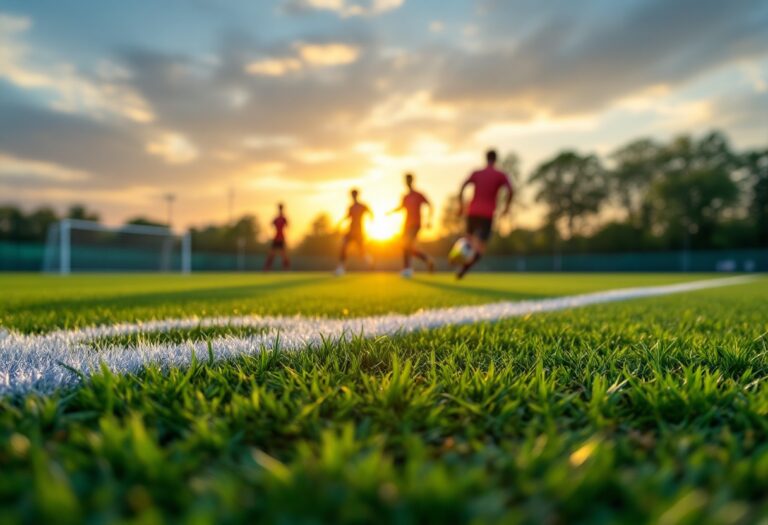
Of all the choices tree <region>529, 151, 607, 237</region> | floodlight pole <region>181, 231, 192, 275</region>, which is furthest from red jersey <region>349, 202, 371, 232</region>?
tree <region>529, 151, 607, 237</region>

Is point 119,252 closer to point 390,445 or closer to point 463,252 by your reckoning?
point 463,252

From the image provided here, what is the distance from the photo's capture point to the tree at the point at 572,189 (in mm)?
49438

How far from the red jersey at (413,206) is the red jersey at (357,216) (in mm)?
1751

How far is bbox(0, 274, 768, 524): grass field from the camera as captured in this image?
61 cm

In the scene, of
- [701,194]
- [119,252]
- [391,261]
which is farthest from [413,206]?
[701,194]

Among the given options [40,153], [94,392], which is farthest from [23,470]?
[40,153]

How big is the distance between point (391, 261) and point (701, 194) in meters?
29.8

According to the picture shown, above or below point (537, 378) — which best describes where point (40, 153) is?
above

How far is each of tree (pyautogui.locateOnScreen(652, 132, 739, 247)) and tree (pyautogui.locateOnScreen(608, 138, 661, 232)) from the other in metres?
3.36

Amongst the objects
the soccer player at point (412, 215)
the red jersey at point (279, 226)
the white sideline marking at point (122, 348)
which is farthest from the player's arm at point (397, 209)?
the white sideline marking at point (122, 348)

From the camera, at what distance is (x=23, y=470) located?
76 cm

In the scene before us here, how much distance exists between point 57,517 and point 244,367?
888 millimetres

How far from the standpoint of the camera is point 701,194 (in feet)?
137

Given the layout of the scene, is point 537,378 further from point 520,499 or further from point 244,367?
point 244,367
